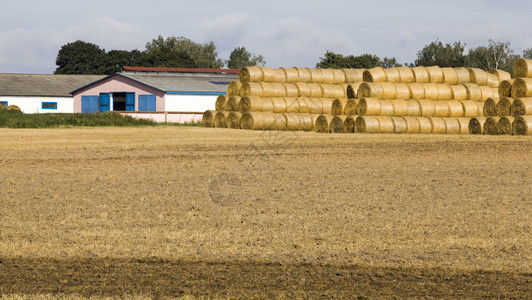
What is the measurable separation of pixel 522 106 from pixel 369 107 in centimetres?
633

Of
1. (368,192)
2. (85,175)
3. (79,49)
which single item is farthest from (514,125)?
(79,49)

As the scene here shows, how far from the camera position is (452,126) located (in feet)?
102

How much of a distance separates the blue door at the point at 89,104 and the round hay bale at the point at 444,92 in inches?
1427

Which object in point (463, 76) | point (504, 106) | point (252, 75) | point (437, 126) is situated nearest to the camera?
point (504, 106)

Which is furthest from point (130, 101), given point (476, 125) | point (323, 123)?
point (476, 125)

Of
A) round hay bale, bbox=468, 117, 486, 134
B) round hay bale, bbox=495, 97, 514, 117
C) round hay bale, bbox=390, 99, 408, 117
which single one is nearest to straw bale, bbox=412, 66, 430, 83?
round hay bale, bbox=390, 99, 408, 117

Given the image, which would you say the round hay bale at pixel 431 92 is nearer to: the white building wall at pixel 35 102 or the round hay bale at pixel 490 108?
the round hay bale at pixel 490 108

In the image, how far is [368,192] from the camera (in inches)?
530

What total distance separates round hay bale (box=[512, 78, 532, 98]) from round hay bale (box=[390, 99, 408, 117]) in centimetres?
470

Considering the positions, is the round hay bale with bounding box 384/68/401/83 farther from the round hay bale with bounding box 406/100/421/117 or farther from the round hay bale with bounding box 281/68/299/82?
the round hay bale with bounding box 281/68/299/82

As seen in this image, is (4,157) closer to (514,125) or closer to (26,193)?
(26,193)

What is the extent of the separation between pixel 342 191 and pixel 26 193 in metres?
6.09

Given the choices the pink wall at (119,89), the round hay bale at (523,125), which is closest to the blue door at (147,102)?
the pink wall at (119,89)

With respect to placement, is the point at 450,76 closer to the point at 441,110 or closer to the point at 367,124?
the point at 441,110
